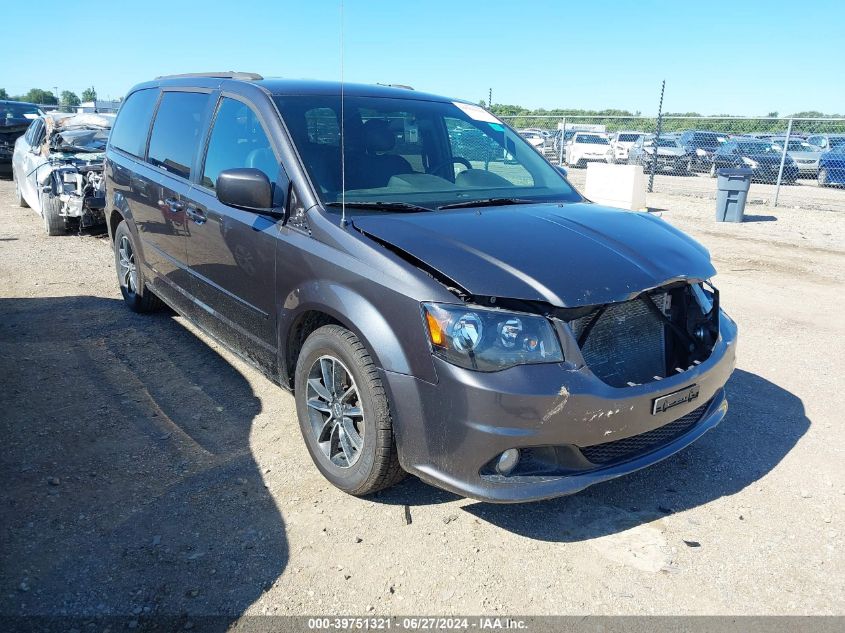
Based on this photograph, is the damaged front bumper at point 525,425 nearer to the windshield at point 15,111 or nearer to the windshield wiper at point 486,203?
the windshield wiper at point 486,203

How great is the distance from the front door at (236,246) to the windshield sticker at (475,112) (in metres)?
1.46

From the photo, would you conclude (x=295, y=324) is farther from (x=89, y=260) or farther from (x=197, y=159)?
(x=89, y=260)

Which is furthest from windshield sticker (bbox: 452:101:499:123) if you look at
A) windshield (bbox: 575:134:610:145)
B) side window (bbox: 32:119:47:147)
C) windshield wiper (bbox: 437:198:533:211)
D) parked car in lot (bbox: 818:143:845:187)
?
windshield (bbox: 575:134:610:145)

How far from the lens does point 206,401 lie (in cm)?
425

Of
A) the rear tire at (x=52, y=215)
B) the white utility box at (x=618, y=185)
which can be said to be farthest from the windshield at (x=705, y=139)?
the rear tire at (x=52, y=215)

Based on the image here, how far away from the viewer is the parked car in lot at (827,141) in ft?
69.1

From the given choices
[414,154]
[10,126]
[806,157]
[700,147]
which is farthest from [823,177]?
[10,126]

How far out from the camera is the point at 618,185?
12.7 metres

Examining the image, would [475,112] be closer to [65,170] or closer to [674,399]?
[674,399]

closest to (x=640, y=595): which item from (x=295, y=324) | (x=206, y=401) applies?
(x=295, y=324)

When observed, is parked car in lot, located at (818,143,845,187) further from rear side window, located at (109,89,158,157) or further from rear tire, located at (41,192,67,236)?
rear side window, located at (109,89,158,157)

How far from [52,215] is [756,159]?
64.9 ft

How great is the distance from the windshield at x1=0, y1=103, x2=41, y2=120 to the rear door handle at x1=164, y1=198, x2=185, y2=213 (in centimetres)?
1341

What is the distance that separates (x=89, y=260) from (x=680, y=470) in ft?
24.5
